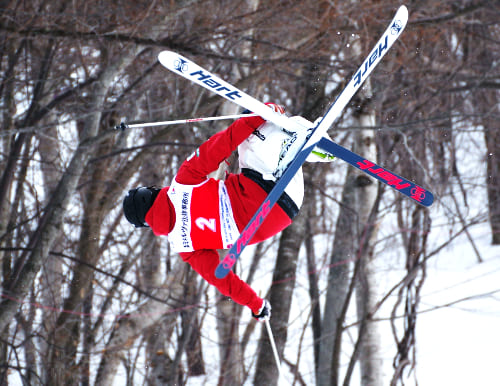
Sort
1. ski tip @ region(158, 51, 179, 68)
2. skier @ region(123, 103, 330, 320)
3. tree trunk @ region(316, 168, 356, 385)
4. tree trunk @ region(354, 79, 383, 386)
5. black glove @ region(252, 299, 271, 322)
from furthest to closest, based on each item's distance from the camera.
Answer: tree trunk @ region(316, 168, 356, 385)
tree trunk @ region(354, 79, 383, 386)
black glove @ region(252, 299, 271, 322)
skier @ region(123, 103, 330, 320)
ski tip @ region(158, 51, 179, 68)

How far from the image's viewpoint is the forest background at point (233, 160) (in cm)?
336

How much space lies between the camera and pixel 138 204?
1.96 m

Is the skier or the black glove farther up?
the skier

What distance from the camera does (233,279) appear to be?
2.05m

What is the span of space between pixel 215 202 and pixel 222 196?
0.03 metres

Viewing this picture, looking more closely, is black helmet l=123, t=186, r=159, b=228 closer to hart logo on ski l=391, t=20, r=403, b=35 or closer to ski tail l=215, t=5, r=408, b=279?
ski tail l=215, t=5, r=408, b=279

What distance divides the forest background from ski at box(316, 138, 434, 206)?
47 cm

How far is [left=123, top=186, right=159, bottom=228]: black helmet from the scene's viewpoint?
1950mm

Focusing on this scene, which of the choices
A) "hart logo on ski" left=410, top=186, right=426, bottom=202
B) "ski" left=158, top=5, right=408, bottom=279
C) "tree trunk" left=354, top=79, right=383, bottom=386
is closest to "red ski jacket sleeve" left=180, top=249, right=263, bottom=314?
"ski" left=158, top=5, right=408, bottom=279

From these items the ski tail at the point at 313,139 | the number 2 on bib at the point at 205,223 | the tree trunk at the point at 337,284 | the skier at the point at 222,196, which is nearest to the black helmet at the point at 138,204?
the skier at the point at 222,196

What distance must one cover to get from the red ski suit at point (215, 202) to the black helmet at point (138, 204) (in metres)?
0.02

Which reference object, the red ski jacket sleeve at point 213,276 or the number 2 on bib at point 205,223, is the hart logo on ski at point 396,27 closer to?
the number 2 on bib at point 205,223

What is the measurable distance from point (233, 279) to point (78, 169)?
1.69m

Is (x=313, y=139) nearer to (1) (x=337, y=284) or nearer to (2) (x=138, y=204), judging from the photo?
(2) (x=138, y=204)
